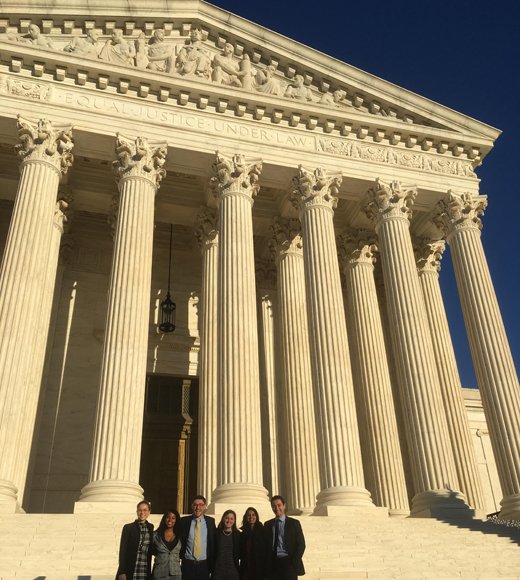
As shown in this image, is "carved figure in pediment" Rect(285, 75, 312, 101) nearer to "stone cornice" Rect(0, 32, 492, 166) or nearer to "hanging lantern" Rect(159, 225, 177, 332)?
"stone cornice" Rect(0, 32, 492, 166)

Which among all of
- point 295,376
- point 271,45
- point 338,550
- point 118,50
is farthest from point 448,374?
point 118,50

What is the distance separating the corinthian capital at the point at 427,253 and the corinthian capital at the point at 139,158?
1443 cm

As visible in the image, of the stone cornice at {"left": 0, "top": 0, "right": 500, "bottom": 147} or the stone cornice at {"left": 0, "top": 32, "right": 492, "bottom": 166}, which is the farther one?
the stone cornice at {"left": 0, "top": 0, "right": 500, "bottom": 147}

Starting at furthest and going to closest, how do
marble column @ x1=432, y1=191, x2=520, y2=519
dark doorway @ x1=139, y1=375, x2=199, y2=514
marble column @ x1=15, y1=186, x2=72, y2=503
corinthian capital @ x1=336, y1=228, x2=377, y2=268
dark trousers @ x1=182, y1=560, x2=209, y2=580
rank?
corinthian capital @ x1=336, y1=228, x2=377, y2=268
dark doorway @ x1=139, y1=375, x2=199, y2=514
marble column @ x1=432, y1=191, x2=520, y2=519
marble column @ x1=15, y1=186, x2=72, y2=503
dark trousers @ x1=182, y1=560, x2=209, y2=580

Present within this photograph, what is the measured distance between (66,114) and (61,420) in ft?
44.9

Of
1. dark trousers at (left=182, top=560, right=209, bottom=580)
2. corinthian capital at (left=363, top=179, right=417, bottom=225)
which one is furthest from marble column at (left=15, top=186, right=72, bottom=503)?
corinthian capital at (left=363, top=179, right=417, bottom=225)

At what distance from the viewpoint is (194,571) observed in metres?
10.2

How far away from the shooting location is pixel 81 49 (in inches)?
1013

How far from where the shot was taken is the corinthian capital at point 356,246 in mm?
31125

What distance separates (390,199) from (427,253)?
5.40 meters

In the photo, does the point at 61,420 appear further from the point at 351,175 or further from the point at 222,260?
the point at 351,175

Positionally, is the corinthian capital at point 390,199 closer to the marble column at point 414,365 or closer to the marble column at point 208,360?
the marble column at point 414,365

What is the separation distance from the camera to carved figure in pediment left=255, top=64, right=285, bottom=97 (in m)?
28.0

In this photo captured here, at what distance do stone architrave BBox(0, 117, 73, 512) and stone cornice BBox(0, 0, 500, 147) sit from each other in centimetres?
719
